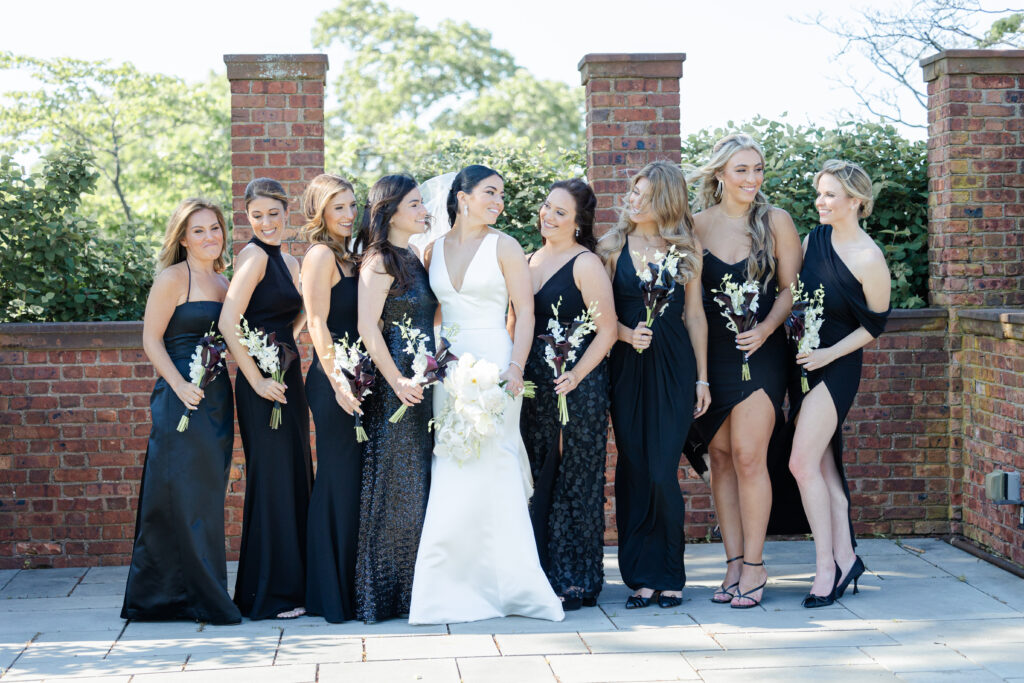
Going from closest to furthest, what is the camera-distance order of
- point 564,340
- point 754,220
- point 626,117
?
point 564,340 → point 754,220 → point 626,117

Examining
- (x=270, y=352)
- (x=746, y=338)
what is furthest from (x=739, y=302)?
(x=270, y=352)

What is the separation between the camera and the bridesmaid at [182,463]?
5195 millimetres

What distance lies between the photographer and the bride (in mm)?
5141

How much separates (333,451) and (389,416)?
32cm

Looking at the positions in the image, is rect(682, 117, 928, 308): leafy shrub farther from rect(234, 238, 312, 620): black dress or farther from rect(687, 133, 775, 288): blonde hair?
rect(234, 238, 312, 620): black dress

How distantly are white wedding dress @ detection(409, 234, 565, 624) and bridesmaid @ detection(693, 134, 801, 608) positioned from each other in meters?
1.04

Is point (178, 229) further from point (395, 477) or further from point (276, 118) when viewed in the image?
point (395, 477)

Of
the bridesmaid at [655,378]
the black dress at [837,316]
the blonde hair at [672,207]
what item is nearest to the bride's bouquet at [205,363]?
the bridesmaid at [655,378]

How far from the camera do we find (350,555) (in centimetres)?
527

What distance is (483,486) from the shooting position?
5195 millimetres

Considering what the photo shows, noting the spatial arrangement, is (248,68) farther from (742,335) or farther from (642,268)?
(742,335)

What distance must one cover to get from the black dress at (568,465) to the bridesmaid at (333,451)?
92cm

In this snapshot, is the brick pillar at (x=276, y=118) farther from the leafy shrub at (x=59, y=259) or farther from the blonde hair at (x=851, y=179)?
the blonde hair at (x=851, y=179)

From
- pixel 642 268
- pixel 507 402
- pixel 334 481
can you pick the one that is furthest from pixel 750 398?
pixel 334 481
